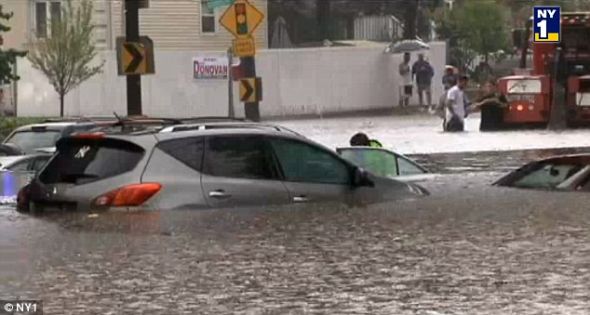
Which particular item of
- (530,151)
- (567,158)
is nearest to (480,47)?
(530,151)

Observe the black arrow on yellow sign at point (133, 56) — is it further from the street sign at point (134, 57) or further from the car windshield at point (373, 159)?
the car windshield at point (373, 159)

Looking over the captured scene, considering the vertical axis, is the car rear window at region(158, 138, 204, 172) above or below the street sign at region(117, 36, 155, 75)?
below

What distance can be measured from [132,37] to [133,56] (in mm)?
498

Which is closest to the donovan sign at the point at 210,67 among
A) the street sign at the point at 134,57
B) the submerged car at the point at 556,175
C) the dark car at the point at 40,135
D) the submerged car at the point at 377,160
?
the dark car at the point at 40,135

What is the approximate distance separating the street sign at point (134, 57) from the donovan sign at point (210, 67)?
79.0 ft

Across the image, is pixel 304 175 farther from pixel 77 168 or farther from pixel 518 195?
pixel 518 195

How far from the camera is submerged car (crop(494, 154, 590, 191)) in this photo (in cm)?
1631

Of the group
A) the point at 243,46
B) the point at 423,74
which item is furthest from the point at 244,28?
the point at 423,74

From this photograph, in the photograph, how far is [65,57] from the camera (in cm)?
4244

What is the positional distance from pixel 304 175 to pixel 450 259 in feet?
8.73

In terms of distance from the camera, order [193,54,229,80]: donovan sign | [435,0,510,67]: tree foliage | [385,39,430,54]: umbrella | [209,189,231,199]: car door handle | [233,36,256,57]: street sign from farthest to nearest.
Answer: [435,0,510,67]: tree foliage → [385,39,430,54]: umbrella → [193,54,229,80]: donovan sign → [233,36,256,57]: street sign → [209,189,231,199]: car door handle

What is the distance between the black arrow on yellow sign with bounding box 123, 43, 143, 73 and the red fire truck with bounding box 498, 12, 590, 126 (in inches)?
665

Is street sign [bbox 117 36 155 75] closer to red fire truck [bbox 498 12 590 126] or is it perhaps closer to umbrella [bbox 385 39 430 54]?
red fire truck [bbox 498 12 590 126]

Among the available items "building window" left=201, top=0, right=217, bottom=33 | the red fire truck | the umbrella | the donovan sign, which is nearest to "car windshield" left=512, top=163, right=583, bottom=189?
the red fire truck
